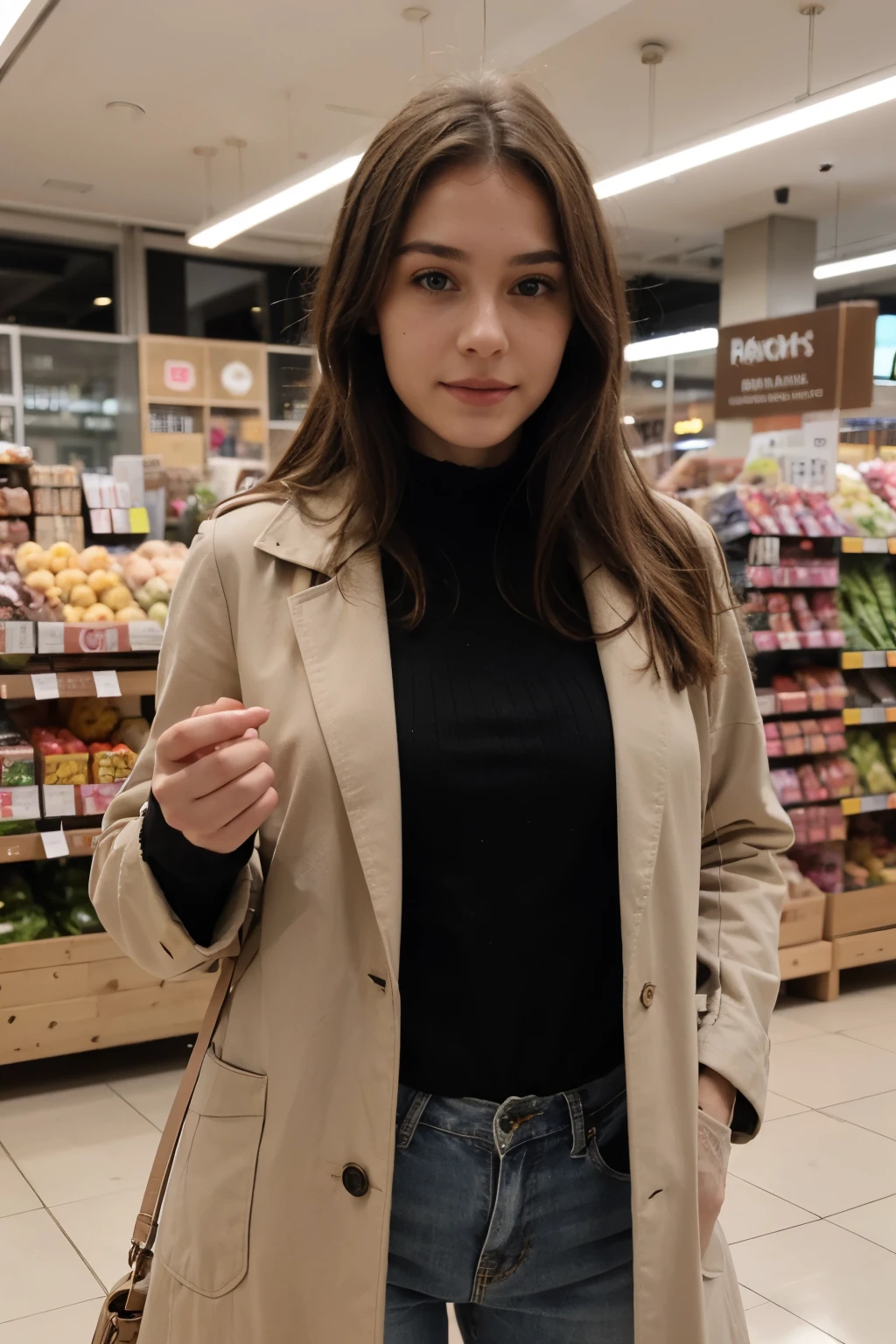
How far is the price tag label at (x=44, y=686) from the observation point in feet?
11.3

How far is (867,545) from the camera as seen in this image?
4590 mm

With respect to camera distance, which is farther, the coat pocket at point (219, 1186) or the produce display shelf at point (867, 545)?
the produce display shelf at point (867, 545)

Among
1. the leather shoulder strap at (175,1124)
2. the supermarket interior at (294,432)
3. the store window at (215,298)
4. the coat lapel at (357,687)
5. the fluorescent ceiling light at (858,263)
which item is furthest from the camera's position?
the store window at (215,298)

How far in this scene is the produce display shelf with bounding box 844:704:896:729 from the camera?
15.0 ft

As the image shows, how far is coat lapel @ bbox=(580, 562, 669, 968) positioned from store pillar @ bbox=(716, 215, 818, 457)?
899 cm

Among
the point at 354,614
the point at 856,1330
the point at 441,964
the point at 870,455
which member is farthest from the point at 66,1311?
the point at 870,455

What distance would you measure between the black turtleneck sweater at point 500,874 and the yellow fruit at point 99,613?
268 cm

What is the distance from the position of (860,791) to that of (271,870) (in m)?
4.05

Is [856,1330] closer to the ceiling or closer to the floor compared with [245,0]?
closer to the floor

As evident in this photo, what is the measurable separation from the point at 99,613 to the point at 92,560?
0.88 feet

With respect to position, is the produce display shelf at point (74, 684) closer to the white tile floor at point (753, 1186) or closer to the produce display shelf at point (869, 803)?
the white tile floor at point (753, 1186)

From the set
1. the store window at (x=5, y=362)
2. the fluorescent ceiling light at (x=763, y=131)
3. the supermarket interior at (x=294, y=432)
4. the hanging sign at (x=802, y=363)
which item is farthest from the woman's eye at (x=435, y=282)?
the store window at (x=5, y=362)

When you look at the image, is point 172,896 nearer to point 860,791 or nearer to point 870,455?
point 860,791

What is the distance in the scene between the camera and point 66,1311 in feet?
8.11
